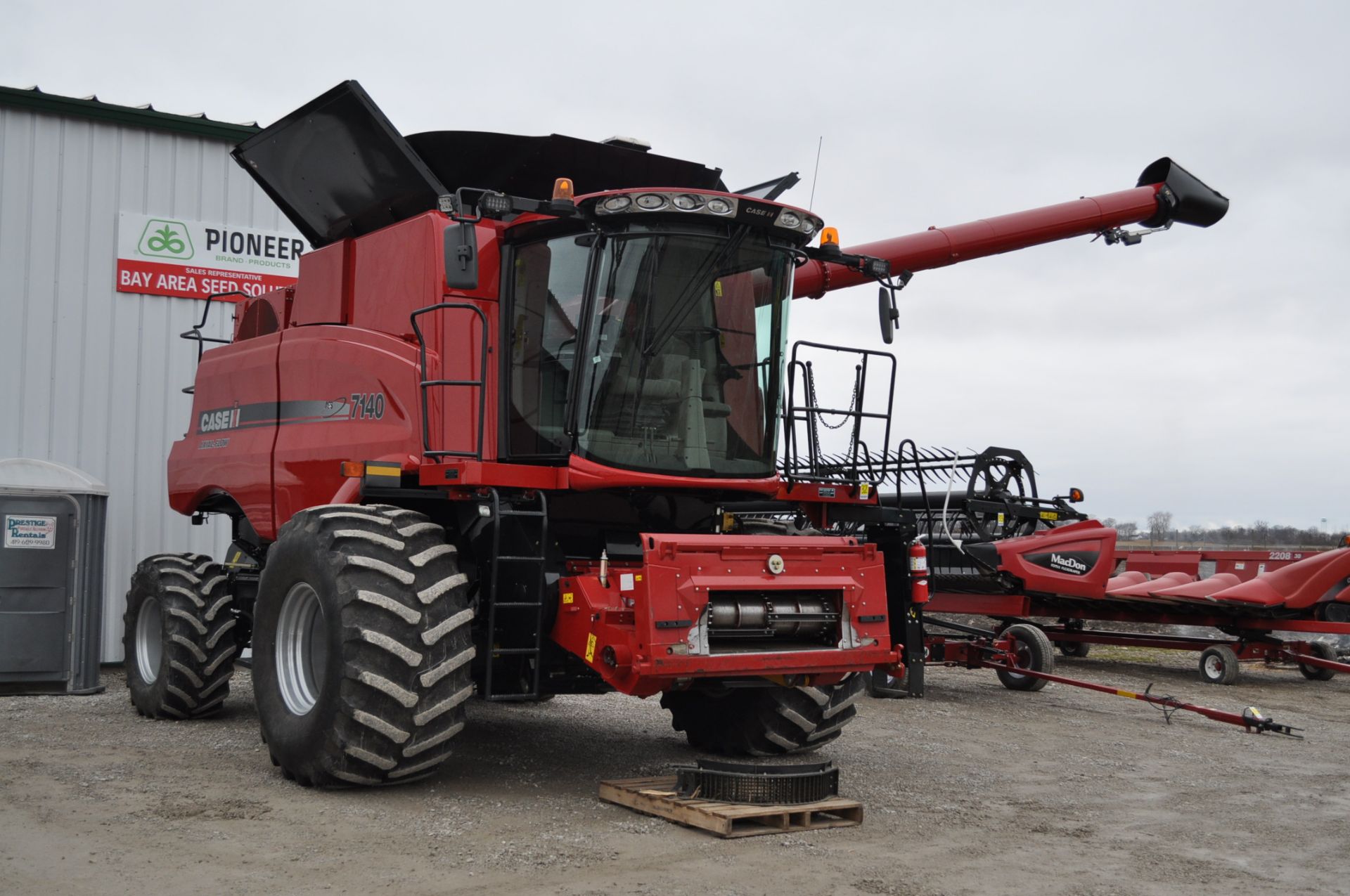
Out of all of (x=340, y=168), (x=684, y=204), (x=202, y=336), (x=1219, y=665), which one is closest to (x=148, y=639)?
(x=202, y=336)

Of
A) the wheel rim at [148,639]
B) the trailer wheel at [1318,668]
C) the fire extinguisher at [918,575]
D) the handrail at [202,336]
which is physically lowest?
the trailer wheel at [1318,668]

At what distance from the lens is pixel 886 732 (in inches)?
397

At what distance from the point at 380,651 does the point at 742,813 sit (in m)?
1.98

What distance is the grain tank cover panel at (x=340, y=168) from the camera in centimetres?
842

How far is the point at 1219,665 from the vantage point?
46.6 ft

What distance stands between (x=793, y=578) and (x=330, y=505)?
264cm

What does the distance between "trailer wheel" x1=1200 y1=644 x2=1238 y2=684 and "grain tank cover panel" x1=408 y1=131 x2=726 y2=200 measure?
9172mm

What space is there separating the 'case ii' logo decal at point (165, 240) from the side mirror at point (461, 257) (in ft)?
25.6

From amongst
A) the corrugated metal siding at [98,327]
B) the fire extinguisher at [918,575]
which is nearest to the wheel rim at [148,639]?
the corrugated metal siding at [98,327]

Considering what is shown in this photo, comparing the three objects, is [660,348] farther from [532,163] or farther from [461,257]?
[532,163]

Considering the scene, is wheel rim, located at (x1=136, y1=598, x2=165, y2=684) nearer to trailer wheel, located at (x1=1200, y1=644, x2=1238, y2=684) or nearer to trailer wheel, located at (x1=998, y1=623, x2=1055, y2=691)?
trailer wheel, located at (x1=998, y1=623, x2=1055, y2=691)

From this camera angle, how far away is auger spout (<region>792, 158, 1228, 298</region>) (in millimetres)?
12680

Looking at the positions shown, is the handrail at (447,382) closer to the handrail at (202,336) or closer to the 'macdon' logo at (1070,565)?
the handrail at (202,336)

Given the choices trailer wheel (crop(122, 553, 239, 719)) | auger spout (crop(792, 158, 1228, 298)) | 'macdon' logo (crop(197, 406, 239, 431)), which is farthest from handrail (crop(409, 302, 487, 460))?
auger spout (crop(792, 158, 1228, 298))
